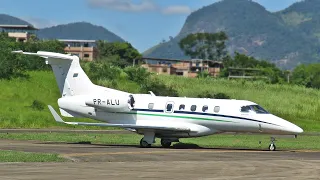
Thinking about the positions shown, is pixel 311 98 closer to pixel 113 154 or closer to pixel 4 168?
pixel 113 154

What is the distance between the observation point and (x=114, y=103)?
40875 millimetres

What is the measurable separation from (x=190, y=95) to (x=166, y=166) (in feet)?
187

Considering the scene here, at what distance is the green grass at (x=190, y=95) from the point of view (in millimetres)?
65750

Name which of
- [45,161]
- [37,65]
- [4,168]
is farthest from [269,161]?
[37,65]

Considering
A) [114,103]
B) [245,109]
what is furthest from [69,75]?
[245,109]

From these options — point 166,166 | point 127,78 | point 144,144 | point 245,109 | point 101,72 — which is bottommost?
point 144,144

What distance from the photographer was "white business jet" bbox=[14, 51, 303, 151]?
3862 centimetres

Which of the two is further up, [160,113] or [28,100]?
[160,113]

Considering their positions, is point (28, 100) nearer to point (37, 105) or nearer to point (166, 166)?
point (37, 105)

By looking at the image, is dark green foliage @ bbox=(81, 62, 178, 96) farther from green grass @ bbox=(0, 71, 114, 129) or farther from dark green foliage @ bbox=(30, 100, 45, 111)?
dark green foliage @ bbox=(30, 100, 45, 111)

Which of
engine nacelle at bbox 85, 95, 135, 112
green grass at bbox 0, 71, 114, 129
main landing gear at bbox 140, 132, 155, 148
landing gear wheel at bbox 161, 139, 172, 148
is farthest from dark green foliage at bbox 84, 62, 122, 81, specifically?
main landing gear at bbox 140, 132, 155, 148

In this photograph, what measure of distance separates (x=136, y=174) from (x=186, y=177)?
161 cm

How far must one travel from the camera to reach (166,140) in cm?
4091

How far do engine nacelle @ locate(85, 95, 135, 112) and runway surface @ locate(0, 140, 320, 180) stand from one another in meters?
6.62
